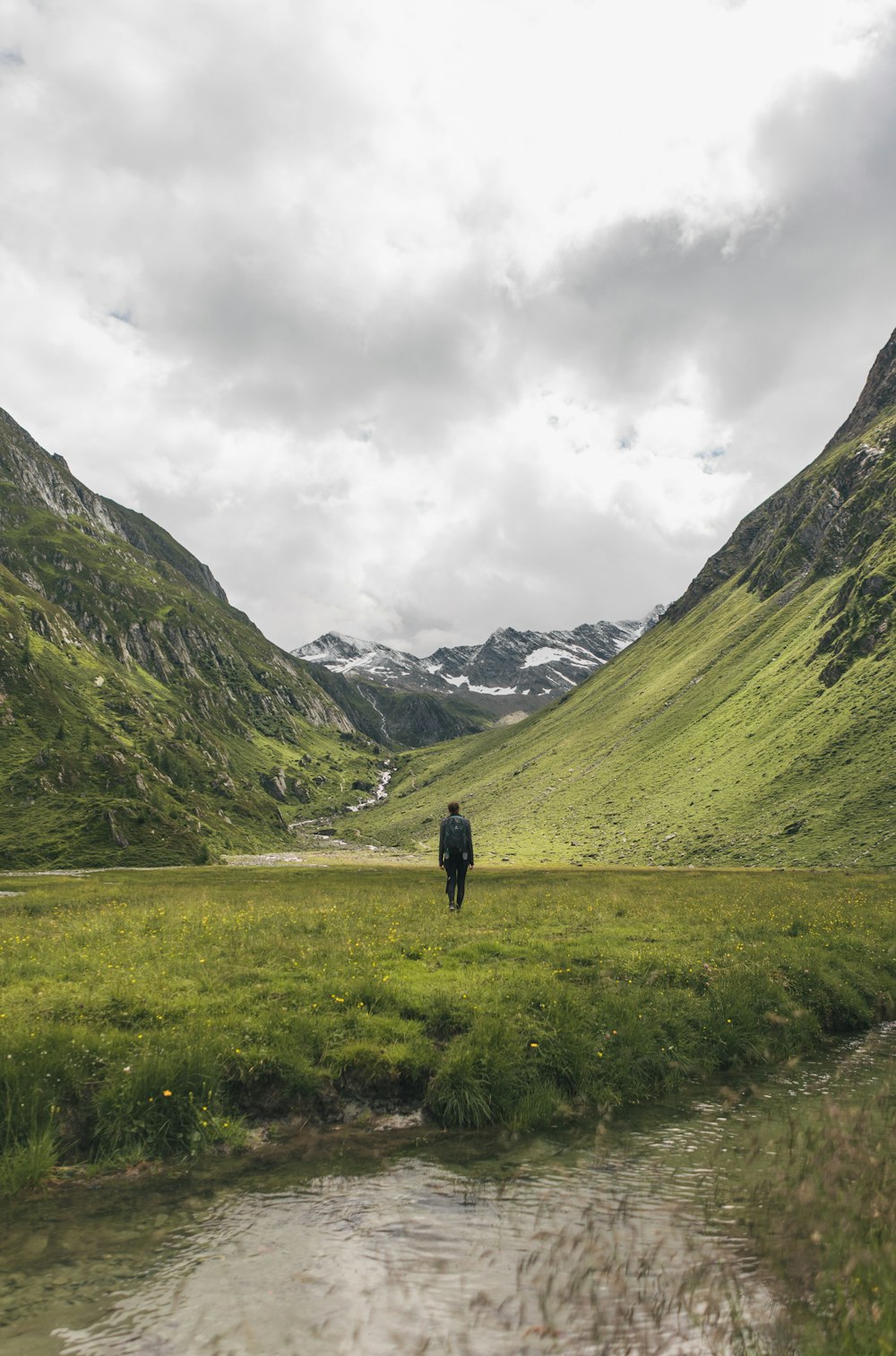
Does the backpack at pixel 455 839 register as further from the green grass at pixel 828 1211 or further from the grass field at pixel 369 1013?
the green grass at pixel 828 1211

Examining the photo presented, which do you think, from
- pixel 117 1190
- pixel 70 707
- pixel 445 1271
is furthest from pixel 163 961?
pixel 70 707

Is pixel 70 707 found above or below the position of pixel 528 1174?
above

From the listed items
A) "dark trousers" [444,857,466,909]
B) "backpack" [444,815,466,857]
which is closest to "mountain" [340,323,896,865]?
"dark trousers" [444,857,466,909]

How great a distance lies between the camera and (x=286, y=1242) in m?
7.86

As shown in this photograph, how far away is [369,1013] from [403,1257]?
7.28m

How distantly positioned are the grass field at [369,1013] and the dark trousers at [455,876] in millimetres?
2119

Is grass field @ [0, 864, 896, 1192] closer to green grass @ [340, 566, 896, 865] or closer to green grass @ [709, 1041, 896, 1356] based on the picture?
green grass @ [709, 1041, 896, 1356]

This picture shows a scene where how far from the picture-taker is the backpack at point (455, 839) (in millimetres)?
26047

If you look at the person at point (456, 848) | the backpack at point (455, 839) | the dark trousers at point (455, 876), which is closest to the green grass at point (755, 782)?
the dark trousers at point (455, 876)

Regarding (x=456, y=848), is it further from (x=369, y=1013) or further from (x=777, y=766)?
(x=777, y=766)

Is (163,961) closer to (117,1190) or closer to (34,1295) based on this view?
(117,1190)

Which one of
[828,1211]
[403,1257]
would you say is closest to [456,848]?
[403,1257]

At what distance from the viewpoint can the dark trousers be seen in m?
26.3

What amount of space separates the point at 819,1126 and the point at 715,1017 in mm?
5252
